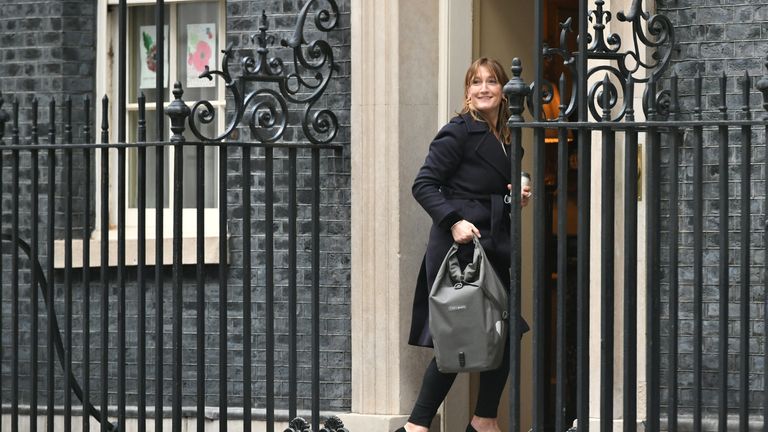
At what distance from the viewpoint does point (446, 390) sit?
7848 mm

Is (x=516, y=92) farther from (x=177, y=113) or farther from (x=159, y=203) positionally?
(x=159, y=203)

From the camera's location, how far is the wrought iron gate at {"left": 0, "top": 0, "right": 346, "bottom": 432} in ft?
25.0

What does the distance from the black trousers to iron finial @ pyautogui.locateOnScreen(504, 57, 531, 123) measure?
1.60 m

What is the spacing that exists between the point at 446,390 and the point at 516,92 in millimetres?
1907

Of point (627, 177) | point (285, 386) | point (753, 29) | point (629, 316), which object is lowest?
point (285, 386)

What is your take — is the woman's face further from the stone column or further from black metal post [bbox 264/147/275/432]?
black metal post [bbox 264/147/275/432]

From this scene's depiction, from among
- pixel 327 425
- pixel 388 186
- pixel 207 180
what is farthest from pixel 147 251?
pixel 327 425

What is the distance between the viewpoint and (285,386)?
29.7 feet

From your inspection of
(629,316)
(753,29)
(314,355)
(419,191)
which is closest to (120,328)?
(314,355)

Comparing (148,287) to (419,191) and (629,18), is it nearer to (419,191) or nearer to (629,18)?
(419,191)

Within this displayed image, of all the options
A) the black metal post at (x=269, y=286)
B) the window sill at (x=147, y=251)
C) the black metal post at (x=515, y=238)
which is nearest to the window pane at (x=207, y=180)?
the window sill at (x=147, y=251)

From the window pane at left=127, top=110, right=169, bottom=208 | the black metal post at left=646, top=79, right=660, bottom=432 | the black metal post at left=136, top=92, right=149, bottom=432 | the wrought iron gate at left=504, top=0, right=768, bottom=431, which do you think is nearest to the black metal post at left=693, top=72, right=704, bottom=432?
the wrought iron gate at left=504, top=0, right=768, bottom=431

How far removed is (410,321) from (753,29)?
224cm

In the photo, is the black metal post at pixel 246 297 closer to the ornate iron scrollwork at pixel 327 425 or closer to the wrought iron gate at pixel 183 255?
the wrought iron gate at pixel 183 255
